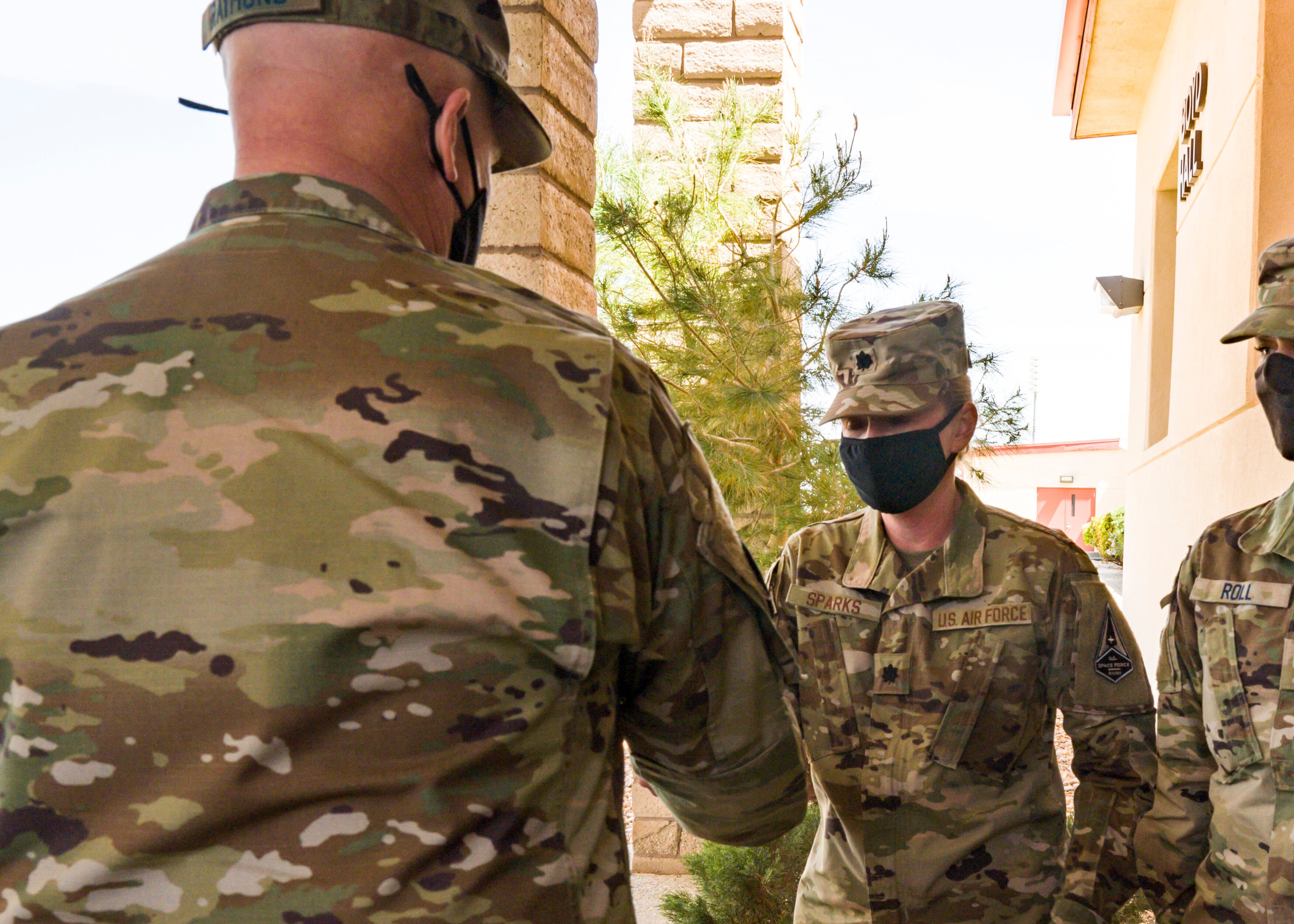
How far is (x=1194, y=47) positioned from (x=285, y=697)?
6.02 metres

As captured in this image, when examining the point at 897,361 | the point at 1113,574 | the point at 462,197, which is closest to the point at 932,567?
the point at 897,361

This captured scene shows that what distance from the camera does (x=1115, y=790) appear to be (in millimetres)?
2172

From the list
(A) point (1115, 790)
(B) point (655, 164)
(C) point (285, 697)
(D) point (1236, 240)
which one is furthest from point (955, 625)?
(B) point (655, 164)

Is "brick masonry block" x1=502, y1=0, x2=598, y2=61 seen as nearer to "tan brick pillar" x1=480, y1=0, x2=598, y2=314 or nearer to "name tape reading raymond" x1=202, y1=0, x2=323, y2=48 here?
"tan brick pillar" x1=480, y1=0, x2=598, y2=314

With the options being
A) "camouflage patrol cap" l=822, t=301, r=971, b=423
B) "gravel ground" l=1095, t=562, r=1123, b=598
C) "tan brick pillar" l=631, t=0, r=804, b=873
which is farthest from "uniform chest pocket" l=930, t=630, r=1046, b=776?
"gravel ground" l=1095, t=562, r=1123, b=598

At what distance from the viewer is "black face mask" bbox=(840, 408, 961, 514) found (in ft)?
7.99

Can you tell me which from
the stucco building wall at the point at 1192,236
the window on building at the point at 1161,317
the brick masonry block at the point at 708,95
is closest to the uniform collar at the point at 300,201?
the stucco building wall at the point at 1192,236

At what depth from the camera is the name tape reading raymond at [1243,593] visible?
6.68 feet

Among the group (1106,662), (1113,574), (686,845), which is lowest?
(686,845)

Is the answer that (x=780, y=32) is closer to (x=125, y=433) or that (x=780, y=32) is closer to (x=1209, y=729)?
(x=1209, y=729)

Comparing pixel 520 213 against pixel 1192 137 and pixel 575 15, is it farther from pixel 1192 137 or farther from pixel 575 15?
pixel 1192 137

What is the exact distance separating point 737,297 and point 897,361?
104 inches

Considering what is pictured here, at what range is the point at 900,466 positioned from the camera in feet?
7.99

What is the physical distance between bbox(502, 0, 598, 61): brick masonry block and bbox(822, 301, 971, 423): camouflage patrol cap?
1093 mm
